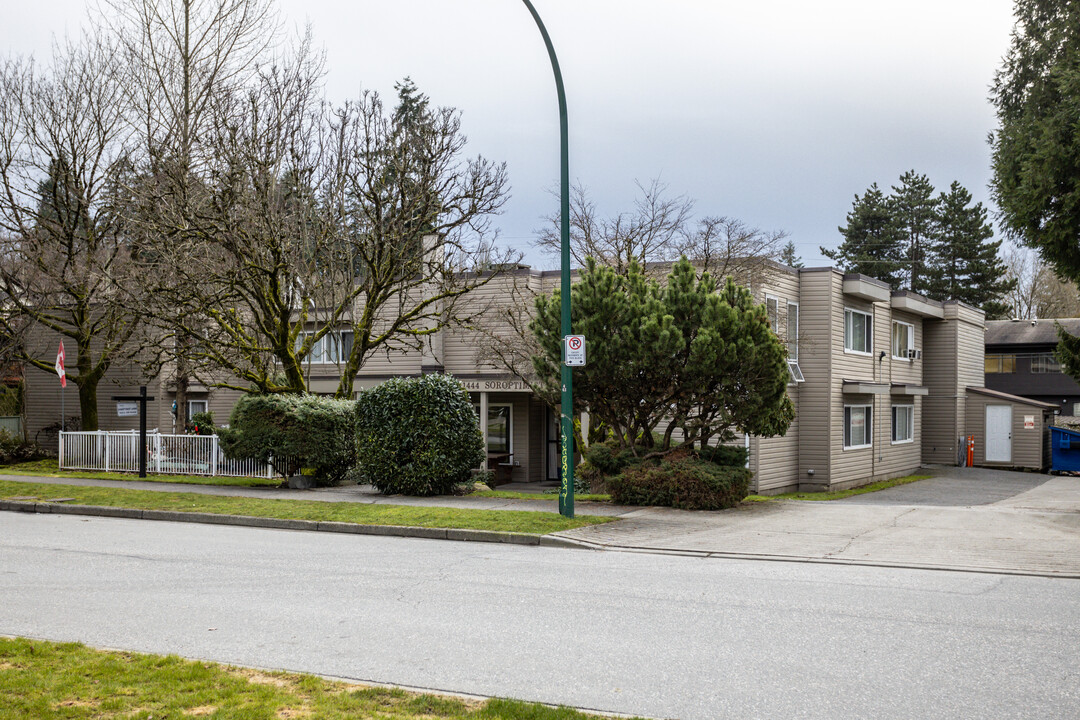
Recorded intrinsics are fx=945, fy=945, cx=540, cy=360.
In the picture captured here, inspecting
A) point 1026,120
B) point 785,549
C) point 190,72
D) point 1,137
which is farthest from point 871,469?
point 1,137

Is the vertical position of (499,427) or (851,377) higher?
(851,377)

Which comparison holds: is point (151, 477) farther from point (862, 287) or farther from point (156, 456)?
point (862, 287)

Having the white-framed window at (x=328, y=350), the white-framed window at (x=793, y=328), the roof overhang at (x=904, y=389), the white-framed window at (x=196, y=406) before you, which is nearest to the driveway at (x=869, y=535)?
the white-framed window at (x=793, y=328)

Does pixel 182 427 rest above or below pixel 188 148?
below

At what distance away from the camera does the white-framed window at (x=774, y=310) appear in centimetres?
2323

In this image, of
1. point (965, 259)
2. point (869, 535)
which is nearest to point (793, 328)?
point (869, 535)

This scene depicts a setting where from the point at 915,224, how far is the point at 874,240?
2.69 m

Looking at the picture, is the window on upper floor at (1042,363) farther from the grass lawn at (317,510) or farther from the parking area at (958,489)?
the grass lawn at (317,510)

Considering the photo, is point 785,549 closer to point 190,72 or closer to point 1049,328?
point 190,72

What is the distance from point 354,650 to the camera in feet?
21.7

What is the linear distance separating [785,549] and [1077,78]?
10.1 metres

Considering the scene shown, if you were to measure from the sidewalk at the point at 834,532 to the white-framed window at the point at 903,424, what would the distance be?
13.9 m

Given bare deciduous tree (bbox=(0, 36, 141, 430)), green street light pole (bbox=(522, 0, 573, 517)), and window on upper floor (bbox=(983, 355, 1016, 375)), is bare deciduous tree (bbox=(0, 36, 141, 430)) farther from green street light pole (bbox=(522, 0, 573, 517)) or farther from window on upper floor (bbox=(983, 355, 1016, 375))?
window on upper floor (bbox=(983, 355, 1016, 375))

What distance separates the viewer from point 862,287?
26.2 metres
